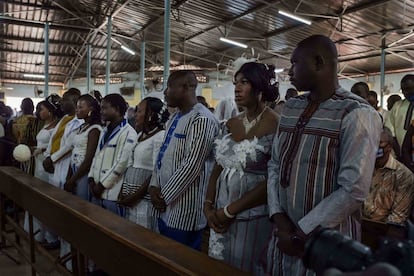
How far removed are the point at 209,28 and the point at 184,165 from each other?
10.1 m

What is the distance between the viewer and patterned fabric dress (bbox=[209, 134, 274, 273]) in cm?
179

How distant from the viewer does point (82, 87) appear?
20531 mm

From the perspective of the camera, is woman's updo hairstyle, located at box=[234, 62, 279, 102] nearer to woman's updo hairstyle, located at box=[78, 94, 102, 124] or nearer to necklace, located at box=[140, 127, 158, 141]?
necklace, located at box=[140, 127, 158, 141]

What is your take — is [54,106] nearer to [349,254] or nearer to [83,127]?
[83,127]

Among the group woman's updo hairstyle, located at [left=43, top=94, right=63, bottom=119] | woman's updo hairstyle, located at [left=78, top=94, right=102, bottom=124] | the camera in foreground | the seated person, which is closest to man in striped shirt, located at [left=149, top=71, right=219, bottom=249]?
the seated person

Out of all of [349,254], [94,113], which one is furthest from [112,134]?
[349,254]

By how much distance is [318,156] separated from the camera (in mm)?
1404

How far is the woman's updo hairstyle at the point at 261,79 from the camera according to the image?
187 cm

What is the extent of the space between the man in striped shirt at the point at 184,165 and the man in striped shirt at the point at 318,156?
644mm

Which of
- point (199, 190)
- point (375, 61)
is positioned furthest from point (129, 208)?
point (375, 61)

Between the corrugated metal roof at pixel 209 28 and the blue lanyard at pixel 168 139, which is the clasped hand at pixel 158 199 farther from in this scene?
the corrugated metal roof at pixel 209 28

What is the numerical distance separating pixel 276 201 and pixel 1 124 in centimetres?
456

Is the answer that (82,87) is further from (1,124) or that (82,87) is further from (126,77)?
(1,124)

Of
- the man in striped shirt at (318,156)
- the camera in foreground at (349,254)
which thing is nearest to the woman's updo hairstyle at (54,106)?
the man in striped shirt at (318,156)
